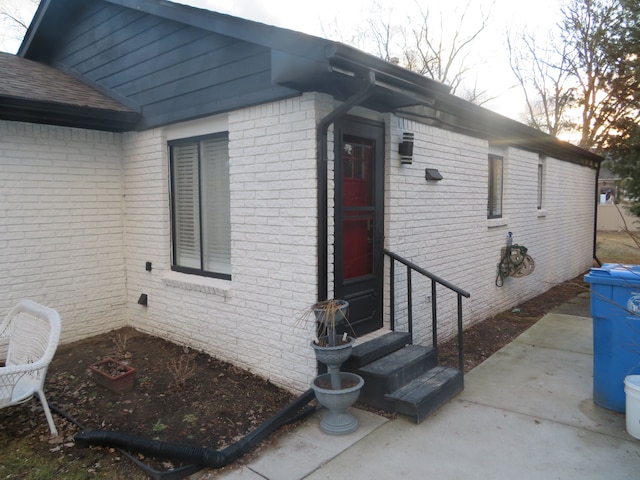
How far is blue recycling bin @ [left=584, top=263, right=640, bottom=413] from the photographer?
136 inches

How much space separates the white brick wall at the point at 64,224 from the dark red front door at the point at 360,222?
336 centimetres

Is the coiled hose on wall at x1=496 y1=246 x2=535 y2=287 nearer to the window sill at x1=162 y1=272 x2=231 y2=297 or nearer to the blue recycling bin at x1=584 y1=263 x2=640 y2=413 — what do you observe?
the blue recycling bin at x1=584 y1=263 x2=640 y2=413

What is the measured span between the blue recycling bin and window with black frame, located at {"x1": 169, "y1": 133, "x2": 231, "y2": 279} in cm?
342

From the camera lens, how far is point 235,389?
407 centimetres

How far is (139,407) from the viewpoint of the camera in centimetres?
376

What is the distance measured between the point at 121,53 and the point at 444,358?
548 centimetres

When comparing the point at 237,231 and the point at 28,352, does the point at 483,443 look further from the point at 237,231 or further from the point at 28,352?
the point at 28,352

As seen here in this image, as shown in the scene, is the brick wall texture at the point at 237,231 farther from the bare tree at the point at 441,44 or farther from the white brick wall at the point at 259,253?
the bare tree at the point at 441,44

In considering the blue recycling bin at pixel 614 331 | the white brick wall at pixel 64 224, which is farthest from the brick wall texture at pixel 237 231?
the blue recycling bin at pixel 614 331

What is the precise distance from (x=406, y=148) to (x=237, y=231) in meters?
1.92

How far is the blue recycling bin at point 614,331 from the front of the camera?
346 cm

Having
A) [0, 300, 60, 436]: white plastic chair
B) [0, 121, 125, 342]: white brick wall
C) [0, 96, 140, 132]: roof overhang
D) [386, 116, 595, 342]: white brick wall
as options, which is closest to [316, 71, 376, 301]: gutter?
[386, 116, 595, 342]: white brick wall

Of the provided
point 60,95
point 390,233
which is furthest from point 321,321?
point 60,95

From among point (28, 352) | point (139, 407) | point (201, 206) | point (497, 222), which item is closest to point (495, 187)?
point (497, 222)
